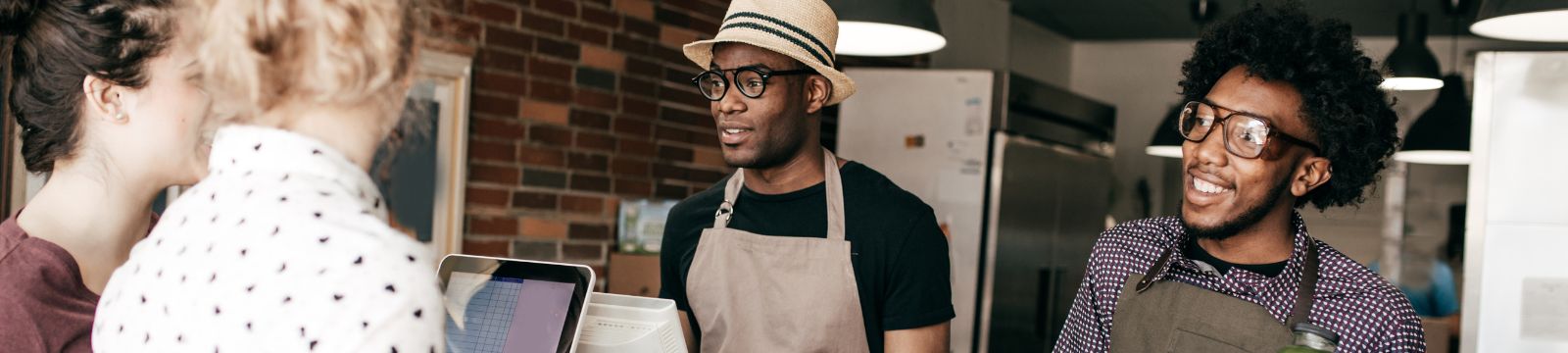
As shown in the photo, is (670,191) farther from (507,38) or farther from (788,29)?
(788,29)

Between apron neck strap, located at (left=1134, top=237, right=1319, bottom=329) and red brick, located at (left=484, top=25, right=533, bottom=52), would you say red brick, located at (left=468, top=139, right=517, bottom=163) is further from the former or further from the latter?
apron neck strap, located at (left=1134, top=237, right=1319, bottom=329)

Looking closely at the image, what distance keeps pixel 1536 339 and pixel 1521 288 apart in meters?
0.11

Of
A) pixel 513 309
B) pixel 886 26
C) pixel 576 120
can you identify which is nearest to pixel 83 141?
pixel 513 309

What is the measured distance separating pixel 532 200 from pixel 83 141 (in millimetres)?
2411

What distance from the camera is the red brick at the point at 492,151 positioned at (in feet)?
11.6

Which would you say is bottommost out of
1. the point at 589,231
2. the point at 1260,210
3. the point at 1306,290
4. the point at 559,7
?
the point at 589,231

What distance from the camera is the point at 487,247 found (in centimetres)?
361

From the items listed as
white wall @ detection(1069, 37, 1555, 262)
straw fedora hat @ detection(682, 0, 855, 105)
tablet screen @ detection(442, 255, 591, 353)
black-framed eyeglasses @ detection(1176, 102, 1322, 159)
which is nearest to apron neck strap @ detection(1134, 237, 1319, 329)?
black-framed eyeglasses @ detection(1176, 102, 1322, 159)

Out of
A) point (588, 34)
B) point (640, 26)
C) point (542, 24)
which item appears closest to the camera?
point (542, 24)

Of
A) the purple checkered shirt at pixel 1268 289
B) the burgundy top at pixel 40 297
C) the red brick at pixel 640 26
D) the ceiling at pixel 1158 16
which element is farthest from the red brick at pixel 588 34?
the ceiling at pixel 1158 16

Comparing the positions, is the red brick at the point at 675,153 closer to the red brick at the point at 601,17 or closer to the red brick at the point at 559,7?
the red brick at the point at 601,17

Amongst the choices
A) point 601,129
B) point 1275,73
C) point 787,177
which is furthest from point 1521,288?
point 601,129

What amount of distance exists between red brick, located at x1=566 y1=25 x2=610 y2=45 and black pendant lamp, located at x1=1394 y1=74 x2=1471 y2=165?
9.78 feet

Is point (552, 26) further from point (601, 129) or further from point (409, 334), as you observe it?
point (409, 334)
